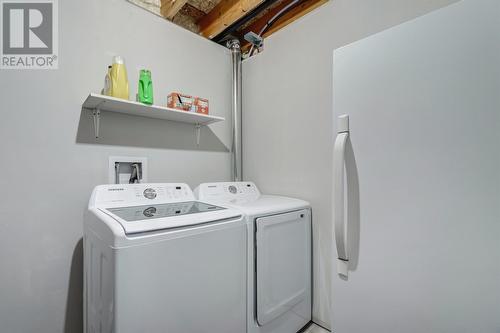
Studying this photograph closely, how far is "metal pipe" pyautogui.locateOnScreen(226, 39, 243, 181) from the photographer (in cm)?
244

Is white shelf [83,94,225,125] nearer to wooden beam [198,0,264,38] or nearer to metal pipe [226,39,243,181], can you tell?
metal pipe [226,39,243,181]

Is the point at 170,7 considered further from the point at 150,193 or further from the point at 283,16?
the point at 150,193

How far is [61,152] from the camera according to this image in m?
1.52

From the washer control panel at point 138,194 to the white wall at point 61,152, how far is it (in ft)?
0.89

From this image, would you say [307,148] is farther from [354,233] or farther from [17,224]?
[17,224]

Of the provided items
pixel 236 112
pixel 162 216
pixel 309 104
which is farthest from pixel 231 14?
pixel 162 216

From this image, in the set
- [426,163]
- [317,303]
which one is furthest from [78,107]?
[317,303]

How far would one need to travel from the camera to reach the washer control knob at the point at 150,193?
158 centimetres

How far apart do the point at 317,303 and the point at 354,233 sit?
1121 mm

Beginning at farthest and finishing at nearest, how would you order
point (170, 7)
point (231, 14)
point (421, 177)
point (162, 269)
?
point (231, 14) → point (170, 7) → point (162, 269) → point (421, 177)

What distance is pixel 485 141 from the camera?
2.47ft

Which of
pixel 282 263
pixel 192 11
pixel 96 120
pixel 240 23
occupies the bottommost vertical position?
pixel 282 263

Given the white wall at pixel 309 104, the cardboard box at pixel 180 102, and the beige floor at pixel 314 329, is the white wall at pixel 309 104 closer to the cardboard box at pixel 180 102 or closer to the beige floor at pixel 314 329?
the beige floor at pixel 314 329

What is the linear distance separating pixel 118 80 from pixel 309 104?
57.0 inches
